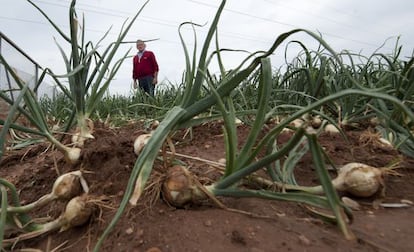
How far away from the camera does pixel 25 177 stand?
1.20 meters

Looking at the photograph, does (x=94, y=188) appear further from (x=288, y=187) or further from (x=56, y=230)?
(x=288, y=187)

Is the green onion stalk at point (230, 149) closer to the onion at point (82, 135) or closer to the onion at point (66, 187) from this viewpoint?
the onion at point (66, 187)

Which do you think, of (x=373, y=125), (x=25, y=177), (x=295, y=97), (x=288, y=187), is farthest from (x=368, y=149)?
(x=25, y=177)

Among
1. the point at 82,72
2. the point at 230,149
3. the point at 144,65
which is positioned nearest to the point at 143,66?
the point at 144,65

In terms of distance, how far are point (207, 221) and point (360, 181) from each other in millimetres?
Result: 372

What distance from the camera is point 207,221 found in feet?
2.32

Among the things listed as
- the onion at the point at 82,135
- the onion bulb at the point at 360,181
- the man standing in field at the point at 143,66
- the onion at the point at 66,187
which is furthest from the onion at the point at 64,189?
the man standing in field at the point at 143,66

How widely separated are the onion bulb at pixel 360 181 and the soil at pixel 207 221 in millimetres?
39

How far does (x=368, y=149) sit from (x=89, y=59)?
102 centimetres

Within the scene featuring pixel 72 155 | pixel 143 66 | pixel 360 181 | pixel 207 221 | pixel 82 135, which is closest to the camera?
pixel 207 221

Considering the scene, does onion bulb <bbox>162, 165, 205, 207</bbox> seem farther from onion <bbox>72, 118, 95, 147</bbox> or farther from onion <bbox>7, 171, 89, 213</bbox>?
onion <bbox>72, 118, 95, 147</bbox>

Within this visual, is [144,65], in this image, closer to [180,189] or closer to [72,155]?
[72,155]

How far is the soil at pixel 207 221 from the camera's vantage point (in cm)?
65

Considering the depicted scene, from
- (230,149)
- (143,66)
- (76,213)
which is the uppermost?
(143,66)
